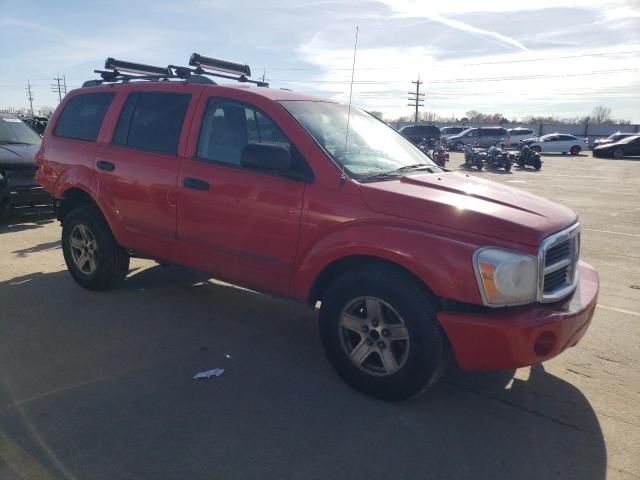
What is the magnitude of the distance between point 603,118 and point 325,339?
99967 millimetres

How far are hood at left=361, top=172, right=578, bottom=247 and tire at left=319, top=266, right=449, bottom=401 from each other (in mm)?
411

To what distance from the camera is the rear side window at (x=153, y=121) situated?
13.9 ft

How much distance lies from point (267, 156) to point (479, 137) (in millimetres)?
36061

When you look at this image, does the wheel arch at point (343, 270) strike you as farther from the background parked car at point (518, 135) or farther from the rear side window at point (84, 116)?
the background parked car at point (518, 135)

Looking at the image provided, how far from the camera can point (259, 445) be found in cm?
276

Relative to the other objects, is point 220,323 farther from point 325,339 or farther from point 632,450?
point 632,450

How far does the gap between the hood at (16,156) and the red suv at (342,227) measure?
12.8 ft

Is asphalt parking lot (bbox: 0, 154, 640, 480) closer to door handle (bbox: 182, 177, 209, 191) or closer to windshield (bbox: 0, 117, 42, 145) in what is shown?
door handle (bbox: 182, 177, 209, 191)

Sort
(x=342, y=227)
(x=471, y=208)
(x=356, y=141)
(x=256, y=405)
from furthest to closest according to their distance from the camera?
1. (x=356, y=141)
2. (x=342, y=227)
3. (x=256, y=405)
4. (x=471, y=208)

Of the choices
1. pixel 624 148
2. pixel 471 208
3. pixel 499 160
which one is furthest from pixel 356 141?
pixel 624 148

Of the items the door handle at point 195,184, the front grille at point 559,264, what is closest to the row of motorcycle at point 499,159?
the door handle at point 195,184

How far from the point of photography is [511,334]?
273 centimetres

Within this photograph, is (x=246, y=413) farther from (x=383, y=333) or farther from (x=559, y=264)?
(x=559, y=264)

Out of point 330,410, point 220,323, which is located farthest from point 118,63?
point 330,410
